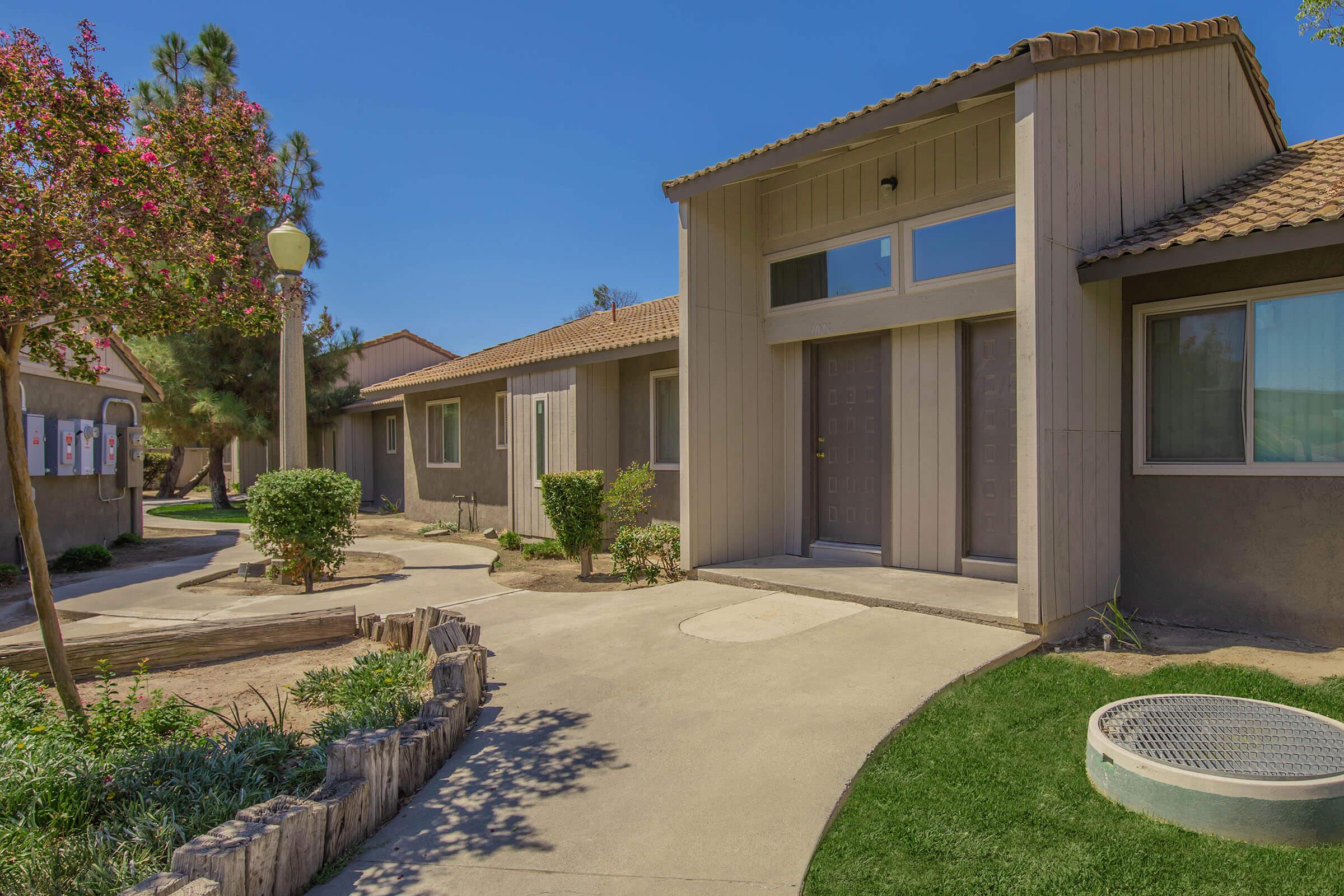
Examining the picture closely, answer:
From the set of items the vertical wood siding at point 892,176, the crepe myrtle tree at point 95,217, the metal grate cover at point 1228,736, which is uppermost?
the vertical wood siding at point 892,176

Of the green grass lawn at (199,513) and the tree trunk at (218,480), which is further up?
the tree trunk at (218,480)

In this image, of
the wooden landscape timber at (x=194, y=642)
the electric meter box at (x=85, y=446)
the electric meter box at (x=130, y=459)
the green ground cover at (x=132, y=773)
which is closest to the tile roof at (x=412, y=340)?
the electric meter box at (x=130, y=459)

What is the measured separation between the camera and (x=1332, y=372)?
5.18 m

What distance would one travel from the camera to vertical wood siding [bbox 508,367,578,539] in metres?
10.8

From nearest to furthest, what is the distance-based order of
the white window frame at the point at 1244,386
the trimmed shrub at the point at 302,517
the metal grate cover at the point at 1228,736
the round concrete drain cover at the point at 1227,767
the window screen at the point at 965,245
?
the round concrete drain cover at the point at 1227,767, the metal grate cover at the point at 1228,736, the white window frame at the point at 1244,386, the window screen at the point at 965,245, the trimmed shrub at the point at 302,517

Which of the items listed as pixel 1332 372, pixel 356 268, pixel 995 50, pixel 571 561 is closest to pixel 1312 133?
pixel 1332 372

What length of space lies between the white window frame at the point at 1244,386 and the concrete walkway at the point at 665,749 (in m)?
2.12

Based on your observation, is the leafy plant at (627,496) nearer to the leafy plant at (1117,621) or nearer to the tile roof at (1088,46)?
the tile roof at (1088,46)

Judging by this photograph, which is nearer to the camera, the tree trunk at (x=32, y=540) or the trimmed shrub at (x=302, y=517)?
the tree trunk at (x=32, y=540)

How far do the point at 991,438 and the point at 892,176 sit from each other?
9.14ft

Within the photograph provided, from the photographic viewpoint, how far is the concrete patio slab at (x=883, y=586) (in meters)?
5.53

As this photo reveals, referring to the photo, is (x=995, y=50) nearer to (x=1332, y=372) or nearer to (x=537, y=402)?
(x=1332, y=372)

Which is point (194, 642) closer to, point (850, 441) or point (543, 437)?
point (850, 441)

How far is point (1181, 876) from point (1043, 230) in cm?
407
